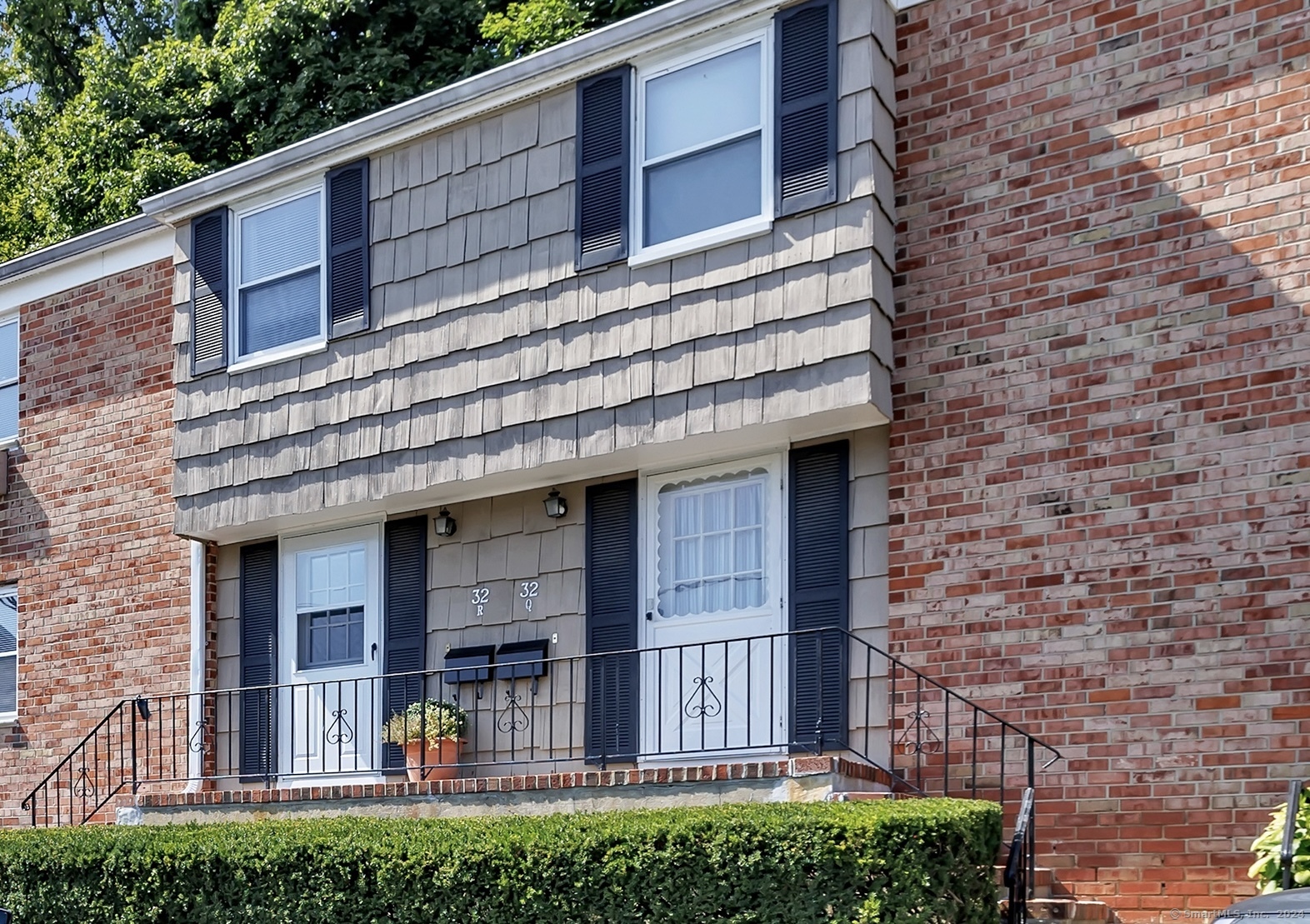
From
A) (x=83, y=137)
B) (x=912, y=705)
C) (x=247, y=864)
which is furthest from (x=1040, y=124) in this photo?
(x=83, y=137)

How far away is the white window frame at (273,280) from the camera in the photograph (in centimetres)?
1241

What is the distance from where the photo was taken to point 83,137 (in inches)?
845

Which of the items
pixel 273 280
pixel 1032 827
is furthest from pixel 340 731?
pixel 1032 827

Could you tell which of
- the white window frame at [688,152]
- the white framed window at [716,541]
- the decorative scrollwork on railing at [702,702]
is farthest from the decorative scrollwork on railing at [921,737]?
the white window frame at [688,152]

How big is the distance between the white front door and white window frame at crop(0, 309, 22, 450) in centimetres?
352

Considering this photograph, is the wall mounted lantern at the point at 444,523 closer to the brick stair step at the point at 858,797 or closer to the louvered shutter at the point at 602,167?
the louvered shutter at the point at 602,167

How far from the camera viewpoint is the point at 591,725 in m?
11.0

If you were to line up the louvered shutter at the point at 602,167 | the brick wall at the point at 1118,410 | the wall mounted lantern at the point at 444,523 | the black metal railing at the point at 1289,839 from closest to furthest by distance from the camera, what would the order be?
1. the black metal railing at the point at 1289,839
2. the brick wall at the point at 1118,410
3. the louvered shutter at the point at 602,167
4. the wall mounted lantern at the point at 444,523

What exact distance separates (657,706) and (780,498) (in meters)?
1.52

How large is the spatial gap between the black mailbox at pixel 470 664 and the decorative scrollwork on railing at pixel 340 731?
975 millimetres

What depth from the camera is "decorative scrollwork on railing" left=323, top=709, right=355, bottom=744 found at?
40.3 feet

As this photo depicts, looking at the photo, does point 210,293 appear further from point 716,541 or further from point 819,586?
point 819,586

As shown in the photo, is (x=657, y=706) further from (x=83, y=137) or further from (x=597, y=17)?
(x=83, y=137)

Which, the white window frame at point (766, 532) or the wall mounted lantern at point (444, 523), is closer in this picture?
the white window frame at point (766, 532)
